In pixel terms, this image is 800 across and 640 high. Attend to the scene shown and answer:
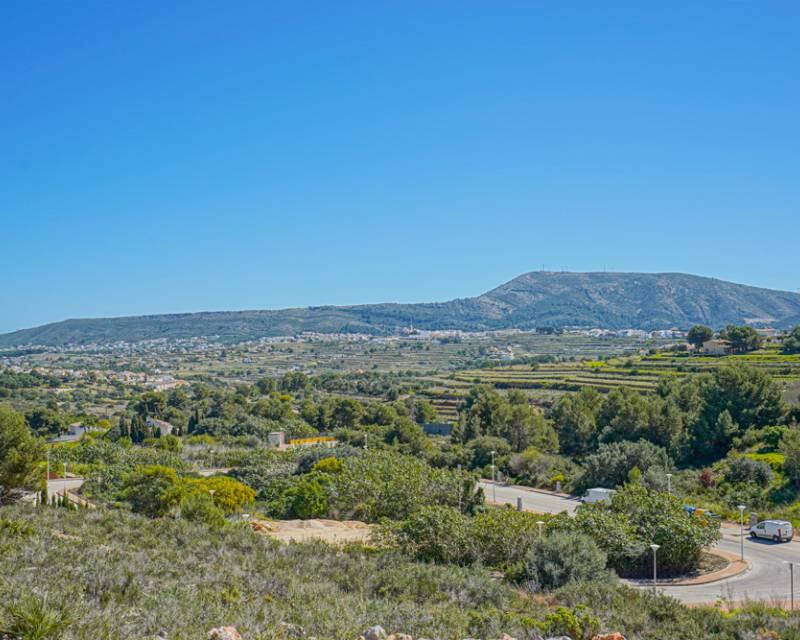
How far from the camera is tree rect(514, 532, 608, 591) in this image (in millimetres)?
14656

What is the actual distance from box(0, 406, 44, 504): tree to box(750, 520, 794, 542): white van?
22.3 meters

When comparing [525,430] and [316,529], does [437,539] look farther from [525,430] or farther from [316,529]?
[525,430]

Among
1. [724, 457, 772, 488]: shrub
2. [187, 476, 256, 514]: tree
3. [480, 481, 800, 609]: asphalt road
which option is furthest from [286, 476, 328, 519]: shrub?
[724, 457, 772, 488]: shrub

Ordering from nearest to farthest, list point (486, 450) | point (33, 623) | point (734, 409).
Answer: point (33, 623), point (734, 409), point (486, 450)

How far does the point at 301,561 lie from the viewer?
13.9 meters

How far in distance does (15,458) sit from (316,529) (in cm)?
902

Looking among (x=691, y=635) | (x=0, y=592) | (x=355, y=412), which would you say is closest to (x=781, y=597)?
(x=691, y=635)

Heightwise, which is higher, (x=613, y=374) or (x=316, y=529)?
(x=613, y=374)

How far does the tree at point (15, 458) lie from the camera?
1994 centimetres

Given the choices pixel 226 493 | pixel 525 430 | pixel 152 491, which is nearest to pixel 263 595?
pixel 226 493

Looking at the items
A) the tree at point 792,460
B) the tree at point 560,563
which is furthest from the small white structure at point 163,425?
the tree at point 560,563

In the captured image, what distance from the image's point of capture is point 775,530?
22.0 m

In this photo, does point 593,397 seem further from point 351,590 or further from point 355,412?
point 351,590

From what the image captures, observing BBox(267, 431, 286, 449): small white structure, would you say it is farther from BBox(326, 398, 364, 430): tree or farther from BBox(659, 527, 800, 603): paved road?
BBox(659, 527, 800, 603): paved road
